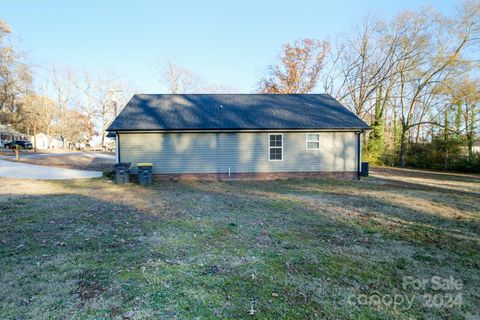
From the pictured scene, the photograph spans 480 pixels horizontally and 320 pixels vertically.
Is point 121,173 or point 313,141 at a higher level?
point 313,141

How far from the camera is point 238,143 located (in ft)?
40.9

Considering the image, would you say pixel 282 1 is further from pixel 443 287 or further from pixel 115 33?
pixel 443 287

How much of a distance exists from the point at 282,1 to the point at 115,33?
37.6 ft

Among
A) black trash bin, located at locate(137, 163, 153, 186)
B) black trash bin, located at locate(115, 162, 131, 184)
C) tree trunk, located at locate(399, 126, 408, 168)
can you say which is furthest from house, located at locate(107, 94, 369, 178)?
tree trunk, located at locate(399, 126, 408, 168)

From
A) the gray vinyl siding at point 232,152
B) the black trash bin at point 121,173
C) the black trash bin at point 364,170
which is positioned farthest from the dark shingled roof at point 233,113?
the black trash bin at point 364,170

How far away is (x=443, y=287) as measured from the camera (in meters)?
3.06

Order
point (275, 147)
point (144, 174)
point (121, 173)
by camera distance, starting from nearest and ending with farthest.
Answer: point (121, 173)
point (144, 174)
point (275, 147)

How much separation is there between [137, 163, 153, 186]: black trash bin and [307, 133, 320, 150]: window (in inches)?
302

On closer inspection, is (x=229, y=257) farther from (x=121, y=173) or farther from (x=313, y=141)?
(x=313, y=141)

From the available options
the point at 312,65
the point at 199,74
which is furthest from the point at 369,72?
the point at 199,74

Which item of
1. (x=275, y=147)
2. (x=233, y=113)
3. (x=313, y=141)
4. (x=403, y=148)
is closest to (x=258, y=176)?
(x=275, y=147)

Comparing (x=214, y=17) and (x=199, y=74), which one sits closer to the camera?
(x=214, y=17)

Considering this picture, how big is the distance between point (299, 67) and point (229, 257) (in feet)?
94.2

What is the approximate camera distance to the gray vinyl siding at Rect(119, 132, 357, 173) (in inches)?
473
